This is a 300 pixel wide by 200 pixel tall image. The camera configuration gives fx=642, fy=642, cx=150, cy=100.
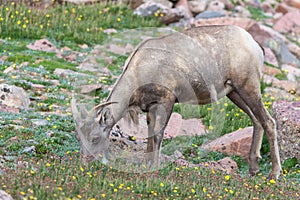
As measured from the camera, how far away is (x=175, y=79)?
9047mm

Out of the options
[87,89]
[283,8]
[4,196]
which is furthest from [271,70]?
[4,196]

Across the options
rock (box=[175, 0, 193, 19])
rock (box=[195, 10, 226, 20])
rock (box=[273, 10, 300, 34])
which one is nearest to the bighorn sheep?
rock (box=[175, 0, 193, 19])

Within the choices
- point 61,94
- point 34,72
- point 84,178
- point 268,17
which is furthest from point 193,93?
point 268,17

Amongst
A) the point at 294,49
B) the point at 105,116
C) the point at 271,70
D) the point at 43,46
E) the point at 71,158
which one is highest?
the point at 105,116

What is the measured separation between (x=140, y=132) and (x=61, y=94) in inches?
164

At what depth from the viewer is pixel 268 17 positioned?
Answer: 2805 cm

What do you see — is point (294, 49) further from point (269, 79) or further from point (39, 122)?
point (39, 122)

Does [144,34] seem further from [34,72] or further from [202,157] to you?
[34,72]

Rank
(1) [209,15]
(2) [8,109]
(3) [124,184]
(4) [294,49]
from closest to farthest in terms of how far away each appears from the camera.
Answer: (3) [124,184] < (2) [8,109] < (4) [294,49] < (1) [209,15]

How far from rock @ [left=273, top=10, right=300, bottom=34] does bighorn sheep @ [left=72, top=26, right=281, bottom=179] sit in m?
16.5

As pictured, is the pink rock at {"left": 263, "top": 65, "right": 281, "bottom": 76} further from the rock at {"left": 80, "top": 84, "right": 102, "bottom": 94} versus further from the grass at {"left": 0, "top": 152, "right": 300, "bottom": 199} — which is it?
the rock at {"left": 80, "top": 84, "right": 102, "bottom": 94}

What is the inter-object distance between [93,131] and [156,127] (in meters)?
1.13

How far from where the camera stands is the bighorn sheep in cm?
870

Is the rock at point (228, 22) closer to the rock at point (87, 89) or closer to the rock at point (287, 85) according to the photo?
the rock at point (287, 85)
